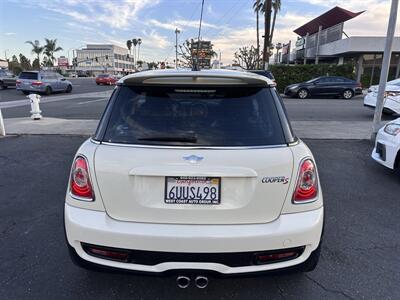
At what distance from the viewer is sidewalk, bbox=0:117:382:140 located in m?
8.59

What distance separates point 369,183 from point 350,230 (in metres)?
1.82

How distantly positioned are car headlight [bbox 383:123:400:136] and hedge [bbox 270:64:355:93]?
21105 millimetres

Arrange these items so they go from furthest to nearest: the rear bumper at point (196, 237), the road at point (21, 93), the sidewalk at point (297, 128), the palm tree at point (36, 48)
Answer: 1. the palm tree at point (36, 48)
2. the road at point (21, 93)
3. the sidewalk at point (297, 128)
4. the rear bumper at point (196, 237)

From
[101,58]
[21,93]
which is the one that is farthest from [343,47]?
[101,58]

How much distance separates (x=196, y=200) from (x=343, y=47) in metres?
32.3

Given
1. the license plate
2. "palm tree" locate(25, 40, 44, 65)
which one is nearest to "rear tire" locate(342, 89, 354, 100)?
the license plate

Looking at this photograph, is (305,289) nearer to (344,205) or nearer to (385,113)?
(344,205)

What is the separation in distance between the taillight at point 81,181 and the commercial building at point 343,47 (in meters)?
31.2

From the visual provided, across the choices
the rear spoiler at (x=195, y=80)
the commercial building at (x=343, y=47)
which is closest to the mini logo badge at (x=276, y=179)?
the rear spoiler at (x=195, y=80)

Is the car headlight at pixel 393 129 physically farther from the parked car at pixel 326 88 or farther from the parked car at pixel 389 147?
the parked car at pixel 326 88

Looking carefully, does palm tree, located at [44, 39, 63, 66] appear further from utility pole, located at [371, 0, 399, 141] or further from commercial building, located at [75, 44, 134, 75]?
utility pole, located at [371, 0, 399, 141]

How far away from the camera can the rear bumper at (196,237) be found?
2078 millimetres

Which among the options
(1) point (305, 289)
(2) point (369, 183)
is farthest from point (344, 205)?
(1) point (305, 289)

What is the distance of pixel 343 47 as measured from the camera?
2989cm
